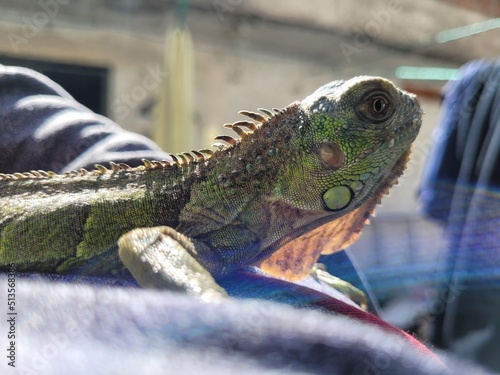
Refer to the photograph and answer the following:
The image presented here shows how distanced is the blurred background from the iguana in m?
3.20

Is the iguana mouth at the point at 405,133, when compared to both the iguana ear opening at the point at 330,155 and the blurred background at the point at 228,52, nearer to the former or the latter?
the iguana ear opening at the point at 330,155

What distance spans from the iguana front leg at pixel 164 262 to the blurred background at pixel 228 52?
11.3ft

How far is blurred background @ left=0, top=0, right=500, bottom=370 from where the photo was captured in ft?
16.8

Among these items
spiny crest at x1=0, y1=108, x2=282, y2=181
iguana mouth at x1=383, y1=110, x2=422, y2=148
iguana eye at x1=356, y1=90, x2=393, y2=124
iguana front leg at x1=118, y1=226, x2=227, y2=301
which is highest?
iguana eye at x1=356, y1=90, x2=393, y2=124

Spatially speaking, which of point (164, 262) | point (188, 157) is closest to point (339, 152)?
point (188, 157)

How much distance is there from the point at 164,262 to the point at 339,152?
454mm

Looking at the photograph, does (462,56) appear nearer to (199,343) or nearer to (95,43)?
(95,43)

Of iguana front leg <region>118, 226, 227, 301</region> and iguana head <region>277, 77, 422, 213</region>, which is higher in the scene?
iguana head <region>277, 77, 422, 213</region>

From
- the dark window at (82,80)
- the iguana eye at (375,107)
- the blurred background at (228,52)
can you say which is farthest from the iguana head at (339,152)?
the dark window at (82,80)

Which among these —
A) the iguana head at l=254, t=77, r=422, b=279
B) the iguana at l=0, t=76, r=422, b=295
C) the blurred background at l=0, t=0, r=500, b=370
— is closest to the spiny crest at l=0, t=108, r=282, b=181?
the iguana at l=0, t=76, r=422, b=295

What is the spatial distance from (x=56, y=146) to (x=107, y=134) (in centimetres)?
14

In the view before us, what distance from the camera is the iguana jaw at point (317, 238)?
1.28 meters

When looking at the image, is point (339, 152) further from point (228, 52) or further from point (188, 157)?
point (228, 52)

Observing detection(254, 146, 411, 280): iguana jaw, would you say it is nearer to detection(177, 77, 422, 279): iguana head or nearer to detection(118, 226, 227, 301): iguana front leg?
detection(177, 77, 422, 279): iguana head
